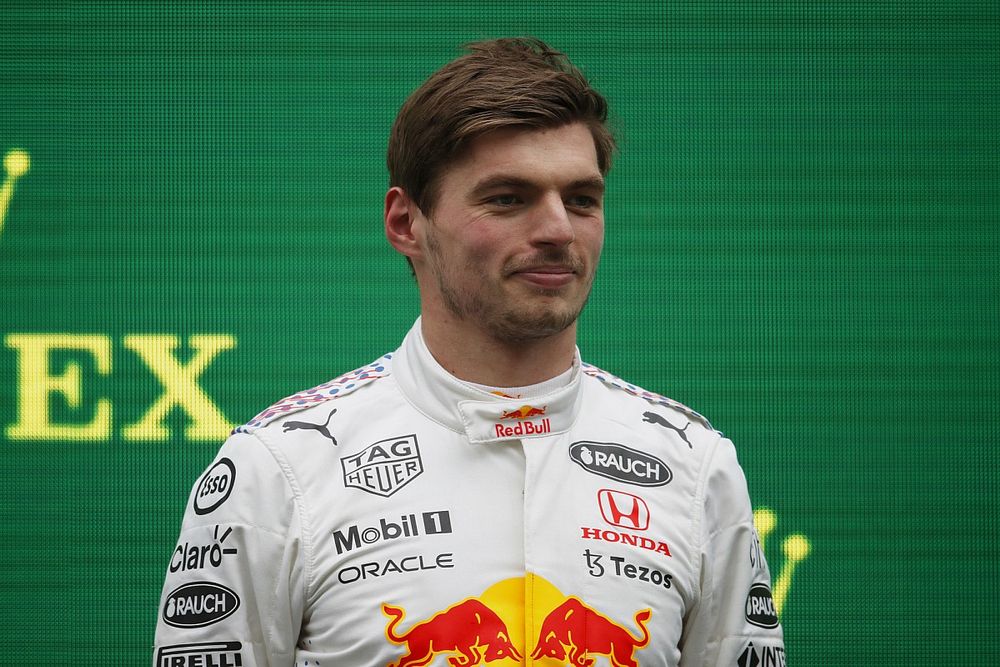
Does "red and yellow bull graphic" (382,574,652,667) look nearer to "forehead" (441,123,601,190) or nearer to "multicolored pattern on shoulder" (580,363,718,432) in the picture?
"multicolored pattern on shoulder" (580,363,718,432)

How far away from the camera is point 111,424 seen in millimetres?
2744

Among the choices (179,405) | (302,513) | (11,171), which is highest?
(11,171)

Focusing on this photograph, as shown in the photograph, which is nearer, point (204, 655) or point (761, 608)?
point (204, 655)

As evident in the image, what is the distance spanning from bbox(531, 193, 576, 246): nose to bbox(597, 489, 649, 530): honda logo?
1.16 feet

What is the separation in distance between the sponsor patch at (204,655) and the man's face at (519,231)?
1.76 ft

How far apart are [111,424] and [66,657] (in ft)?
1.75

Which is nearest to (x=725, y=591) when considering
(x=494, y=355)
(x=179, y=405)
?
(x=494, y=355)

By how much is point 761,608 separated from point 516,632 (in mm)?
408

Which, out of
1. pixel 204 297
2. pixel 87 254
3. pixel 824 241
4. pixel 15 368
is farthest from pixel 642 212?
pixel 15 368

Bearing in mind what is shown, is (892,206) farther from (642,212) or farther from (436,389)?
(436,389)

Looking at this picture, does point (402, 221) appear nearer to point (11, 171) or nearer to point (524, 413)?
point (524, 413)

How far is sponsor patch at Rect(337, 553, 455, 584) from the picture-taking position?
5.05ft

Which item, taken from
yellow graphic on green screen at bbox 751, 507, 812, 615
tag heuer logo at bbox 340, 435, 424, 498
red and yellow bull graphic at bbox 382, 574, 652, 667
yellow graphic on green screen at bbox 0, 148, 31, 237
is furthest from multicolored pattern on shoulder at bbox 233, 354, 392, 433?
yellow graphic on green screen at bbox 0, 148, 31, 237

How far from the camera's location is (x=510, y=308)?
1578 mm
